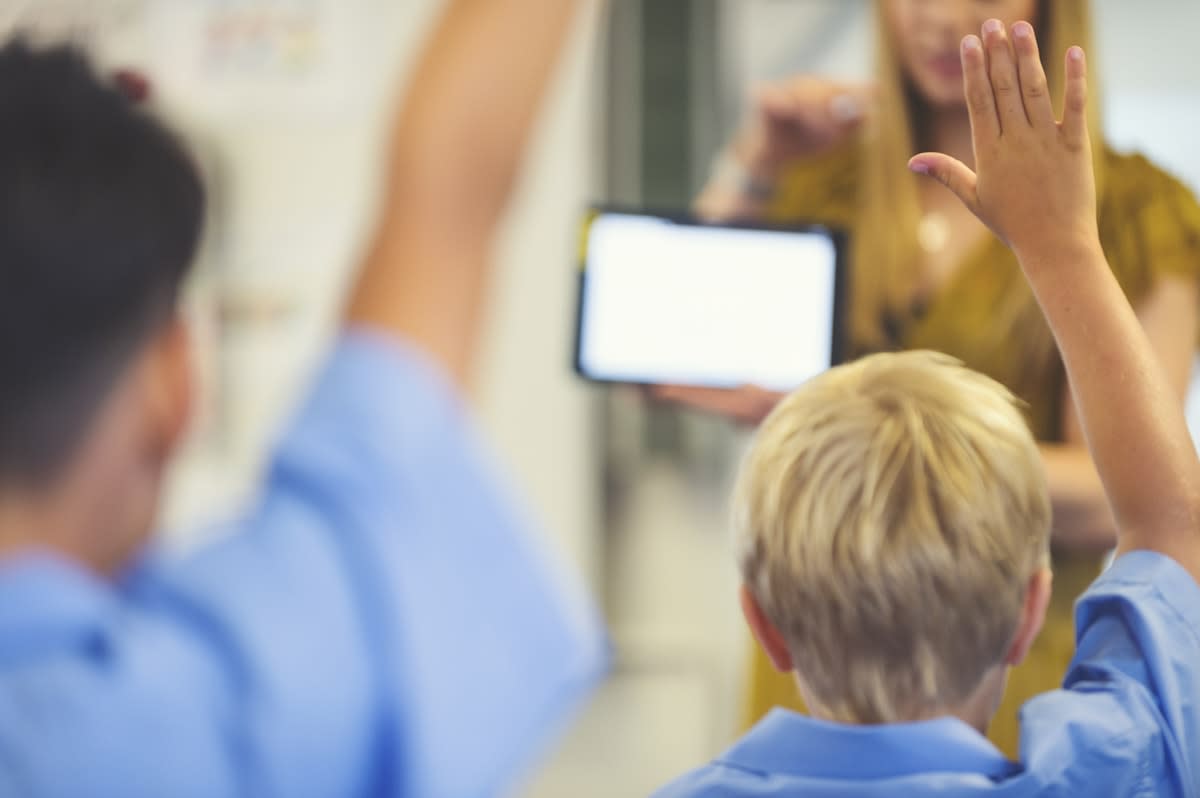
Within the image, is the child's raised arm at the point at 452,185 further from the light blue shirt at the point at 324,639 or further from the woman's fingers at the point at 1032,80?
the woman's fingers at the point at 1032,80

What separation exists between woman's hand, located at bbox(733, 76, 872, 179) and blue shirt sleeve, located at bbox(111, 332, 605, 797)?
69cm

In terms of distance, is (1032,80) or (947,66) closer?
(1032,80)

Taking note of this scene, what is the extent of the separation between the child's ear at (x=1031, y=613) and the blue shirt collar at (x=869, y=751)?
1.8 inches

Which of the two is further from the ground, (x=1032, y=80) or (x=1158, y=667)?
(x=1032, y=80)

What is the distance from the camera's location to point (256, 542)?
282mm

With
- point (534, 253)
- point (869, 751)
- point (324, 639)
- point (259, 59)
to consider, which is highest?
point (259, 59)

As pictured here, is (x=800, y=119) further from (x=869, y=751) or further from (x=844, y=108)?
(x=869, y=751)

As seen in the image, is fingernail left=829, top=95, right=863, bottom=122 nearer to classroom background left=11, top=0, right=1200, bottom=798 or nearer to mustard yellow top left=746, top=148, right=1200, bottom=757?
mustard yellow top left=746, top=148, right=1200, bottom=757

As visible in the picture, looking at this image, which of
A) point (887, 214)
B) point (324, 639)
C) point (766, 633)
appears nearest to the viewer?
point (324, 639)

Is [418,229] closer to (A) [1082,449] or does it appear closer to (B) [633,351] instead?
(A) [1082,449]

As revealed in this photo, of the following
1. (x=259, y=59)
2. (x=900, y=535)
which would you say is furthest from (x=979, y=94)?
(x=259, y=59)

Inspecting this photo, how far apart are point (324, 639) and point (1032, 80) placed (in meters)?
0.29

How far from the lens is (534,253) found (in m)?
1.87

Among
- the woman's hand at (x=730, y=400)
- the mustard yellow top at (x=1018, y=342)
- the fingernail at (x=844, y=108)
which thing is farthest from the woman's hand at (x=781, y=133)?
the mustard yellow top at (x=1018, y=342)
